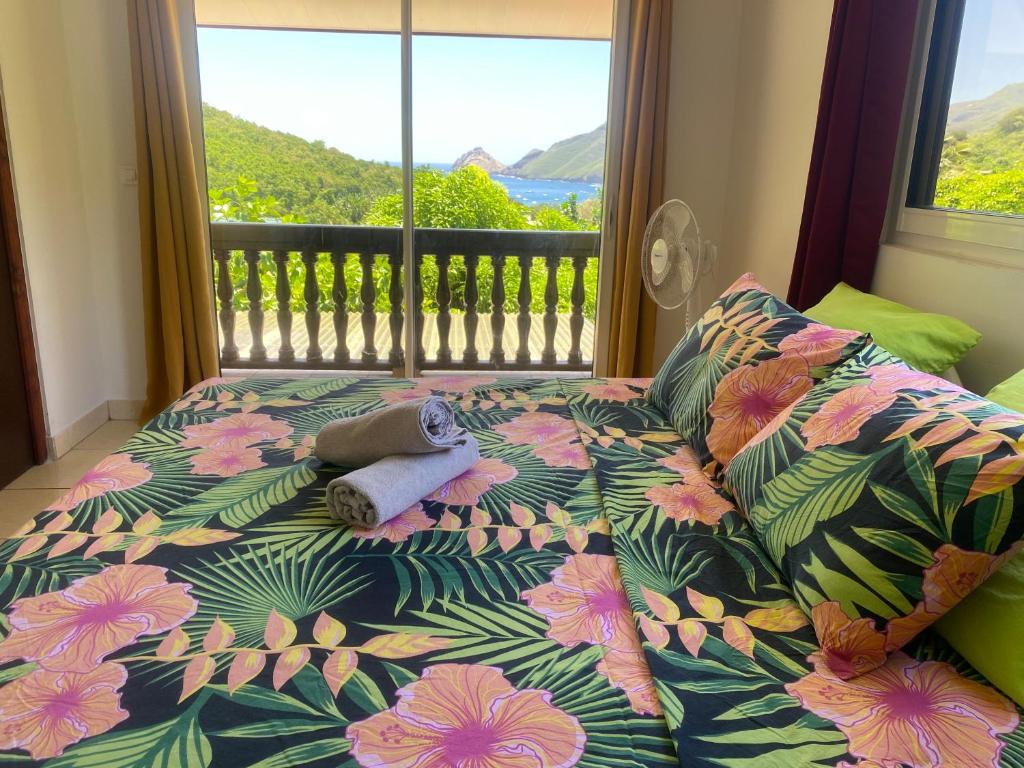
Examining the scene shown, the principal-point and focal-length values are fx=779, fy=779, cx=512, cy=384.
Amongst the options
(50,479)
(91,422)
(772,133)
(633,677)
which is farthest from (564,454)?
(91,422)

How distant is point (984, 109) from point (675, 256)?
966 mm

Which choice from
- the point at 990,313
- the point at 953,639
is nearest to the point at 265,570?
the point at 953,639

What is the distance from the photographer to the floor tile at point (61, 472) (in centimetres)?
293

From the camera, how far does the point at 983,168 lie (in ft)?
6.66

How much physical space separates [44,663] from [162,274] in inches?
106

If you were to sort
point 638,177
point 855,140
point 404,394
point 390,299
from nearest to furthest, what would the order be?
point 404,394 → point 855,140 → point 638,177 → point 390,299

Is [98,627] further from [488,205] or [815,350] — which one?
[488,205]

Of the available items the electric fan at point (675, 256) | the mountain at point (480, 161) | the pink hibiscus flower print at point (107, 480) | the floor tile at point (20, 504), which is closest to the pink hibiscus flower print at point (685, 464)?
the electric fan at point (675, 256)

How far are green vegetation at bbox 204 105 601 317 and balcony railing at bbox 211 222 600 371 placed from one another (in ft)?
0.05

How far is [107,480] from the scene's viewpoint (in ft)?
5.32

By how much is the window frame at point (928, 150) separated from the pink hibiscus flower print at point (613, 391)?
916mm

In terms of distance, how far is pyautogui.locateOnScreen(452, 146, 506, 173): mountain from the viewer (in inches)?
146

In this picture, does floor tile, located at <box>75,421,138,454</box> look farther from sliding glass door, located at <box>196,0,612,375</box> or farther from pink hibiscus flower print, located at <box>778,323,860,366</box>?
pink hibiscus flower print, located at <box>778,323,860,366</box>

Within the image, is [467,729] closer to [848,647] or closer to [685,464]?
[848,647]
